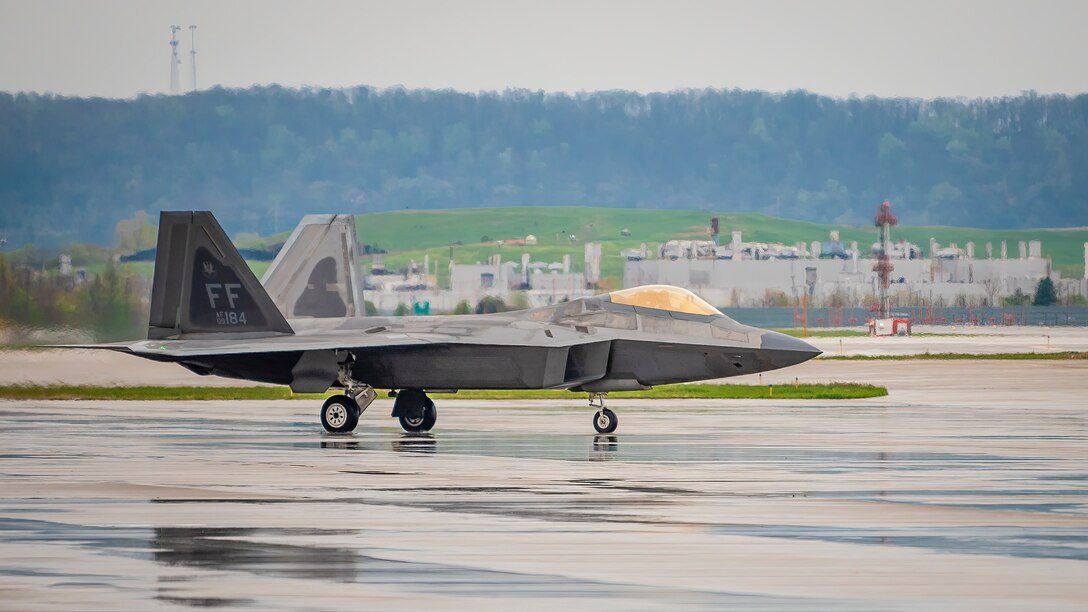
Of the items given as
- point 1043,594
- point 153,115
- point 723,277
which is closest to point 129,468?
point 1043,594

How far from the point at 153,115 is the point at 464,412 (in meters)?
102

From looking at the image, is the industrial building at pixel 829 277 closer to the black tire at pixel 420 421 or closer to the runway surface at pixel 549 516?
the black tire at pixel 420 421

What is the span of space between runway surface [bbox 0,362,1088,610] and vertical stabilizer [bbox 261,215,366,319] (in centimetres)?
411

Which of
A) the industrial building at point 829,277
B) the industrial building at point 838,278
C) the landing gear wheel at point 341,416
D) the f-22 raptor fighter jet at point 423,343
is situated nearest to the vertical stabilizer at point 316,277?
the f-22 raptor fighter jet at point 423,343

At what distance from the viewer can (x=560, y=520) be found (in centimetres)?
1283

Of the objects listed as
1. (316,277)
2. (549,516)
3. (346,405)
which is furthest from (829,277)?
(549,516)

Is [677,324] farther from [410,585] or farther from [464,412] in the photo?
[410,585]

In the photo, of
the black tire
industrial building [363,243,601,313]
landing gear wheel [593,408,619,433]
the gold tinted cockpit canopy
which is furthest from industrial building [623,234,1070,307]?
landing gear wheel [593,408,619,433]

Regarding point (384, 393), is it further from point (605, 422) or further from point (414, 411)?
point (605, 422)

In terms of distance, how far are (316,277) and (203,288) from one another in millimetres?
4678

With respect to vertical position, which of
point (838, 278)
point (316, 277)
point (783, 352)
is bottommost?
point (783, 352)

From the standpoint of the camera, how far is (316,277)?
94.5 feet

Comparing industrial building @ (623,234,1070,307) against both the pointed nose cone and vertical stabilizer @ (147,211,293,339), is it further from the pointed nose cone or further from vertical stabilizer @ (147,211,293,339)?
the pointed nose cone

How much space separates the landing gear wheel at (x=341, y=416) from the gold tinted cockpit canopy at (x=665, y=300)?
4.35 meters
